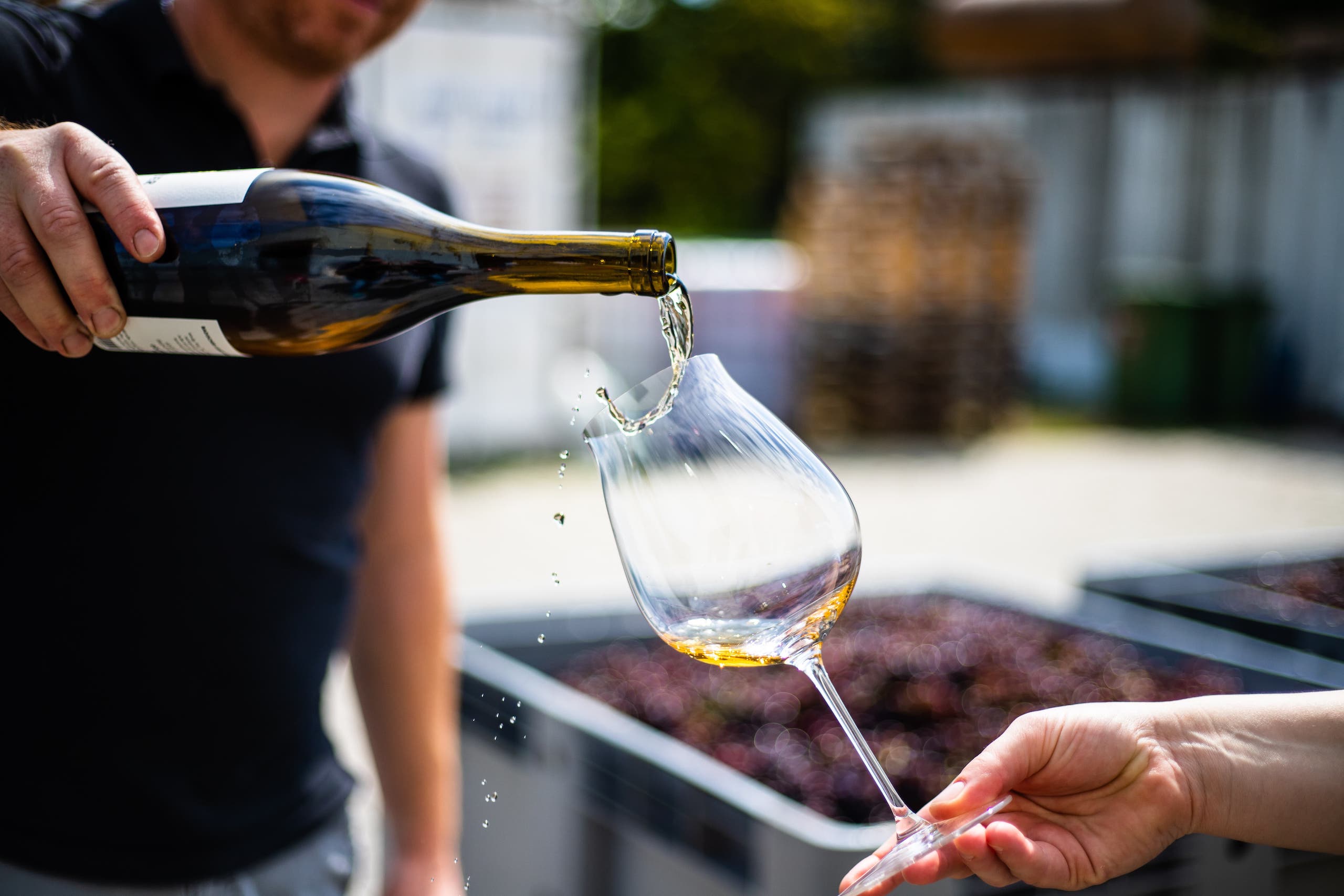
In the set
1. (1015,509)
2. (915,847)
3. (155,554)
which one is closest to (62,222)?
(155,554)

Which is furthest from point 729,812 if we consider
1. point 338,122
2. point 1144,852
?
point 338,122

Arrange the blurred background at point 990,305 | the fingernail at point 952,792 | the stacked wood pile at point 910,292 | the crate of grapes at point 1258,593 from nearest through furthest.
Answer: the fingernail at point 952,792 < the crate of grapes at point 1258,593 < the blurred background at point 990,305 < the stacked wood pile at point 910,292

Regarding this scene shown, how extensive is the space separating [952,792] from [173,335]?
0.77 meters

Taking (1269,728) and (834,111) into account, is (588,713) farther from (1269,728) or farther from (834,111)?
(834,111)

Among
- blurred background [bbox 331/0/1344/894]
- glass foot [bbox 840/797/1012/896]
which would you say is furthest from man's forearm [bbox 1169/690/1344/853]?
blurred background [bbox 331/0/1344/894]

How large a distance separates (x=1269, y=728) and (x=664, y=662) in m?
1.80

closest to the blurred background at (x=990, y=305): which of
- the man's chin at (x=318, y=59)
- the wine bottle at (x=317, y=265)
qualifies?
the man's chin at (x=318, y=59)

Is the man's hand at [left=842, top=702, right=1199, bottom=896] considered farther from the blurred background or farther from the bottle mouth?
the blurred background

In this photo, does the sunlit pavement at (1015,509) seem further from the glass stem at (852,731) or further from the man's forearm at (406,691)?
the glass stem at (852,731)

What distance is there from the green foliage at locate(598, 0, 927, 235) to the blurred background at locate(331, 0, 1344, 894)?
31.0 feet

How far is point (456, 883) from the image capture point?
73.2 inches

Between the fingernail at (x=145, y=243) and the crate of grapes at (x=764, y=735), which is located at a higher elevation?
the fingernail at (x=145, y=243)

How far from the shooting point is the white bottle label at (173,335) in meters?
1.06

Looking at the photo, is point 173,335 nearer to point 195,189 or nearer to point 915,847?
point 195,189
